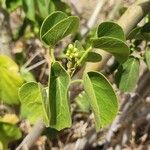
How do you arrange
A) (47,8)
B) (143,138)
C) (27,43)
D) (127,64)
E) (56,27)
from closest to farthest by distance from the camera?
(56,27) < (127,64) < (47,8) < (143,138) < (27,43)

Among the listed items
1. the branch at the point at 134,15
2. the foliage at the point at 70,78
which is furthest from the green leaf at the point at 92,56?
the branch at the point at 134,15

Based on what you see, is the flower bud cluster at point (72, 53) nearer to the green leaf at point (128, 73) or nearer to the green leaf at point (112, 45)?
the green leaf at point (112, 45)

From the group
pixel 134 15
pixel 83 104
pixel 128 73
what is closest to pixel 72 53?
pixel 134 15

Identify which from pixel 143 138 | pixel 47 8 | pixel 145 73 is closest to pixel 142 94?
pixel 145 73

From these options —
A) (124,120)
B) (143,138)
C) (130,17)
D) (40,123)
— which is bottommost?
(143,138)

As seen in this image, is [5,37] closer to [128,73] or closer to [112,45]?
[128,73]

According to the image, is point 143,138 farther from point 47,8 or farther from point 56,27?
point 56,27
